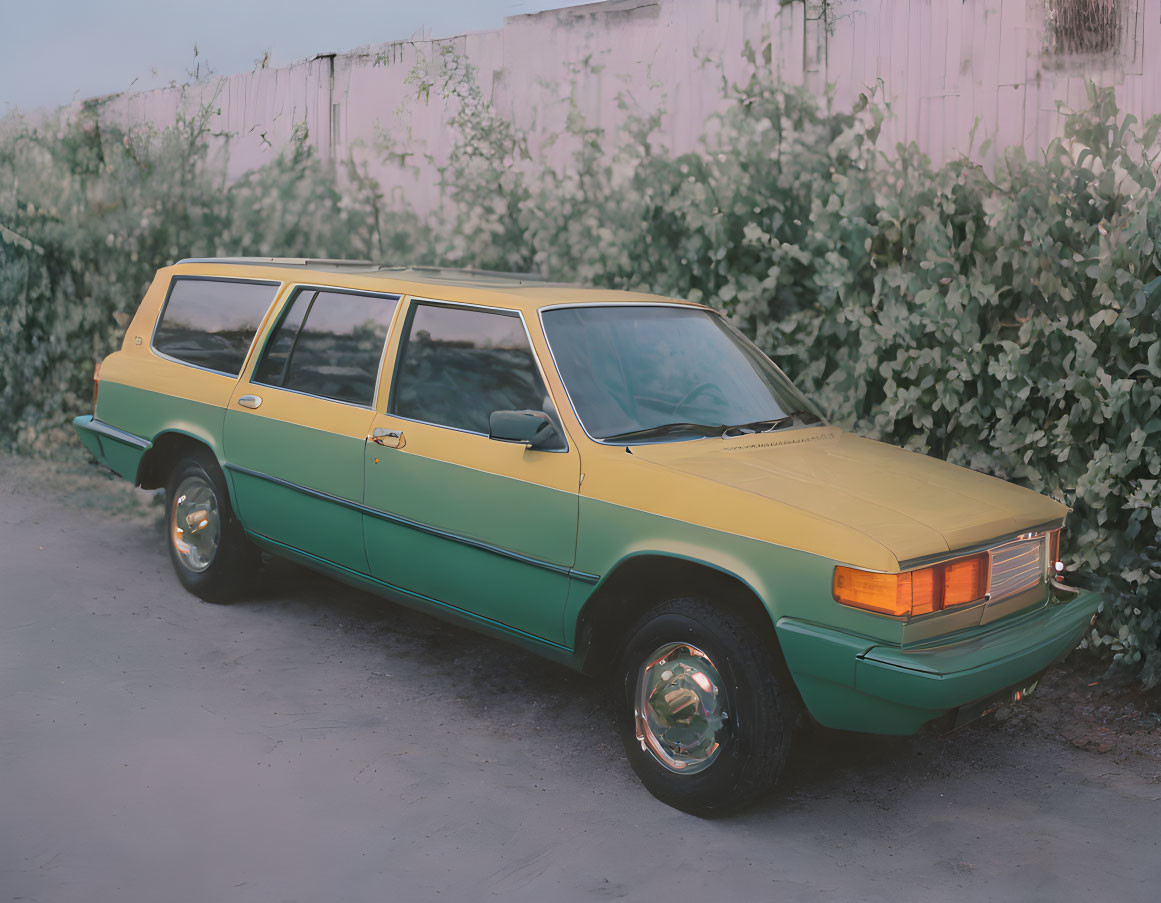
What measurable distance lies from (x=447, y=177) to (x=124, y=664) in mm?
4866

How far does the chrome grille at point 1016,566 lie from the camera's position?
404 cm

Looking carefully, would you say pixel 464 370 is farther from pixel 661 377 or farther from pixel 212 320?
pixel 212 320

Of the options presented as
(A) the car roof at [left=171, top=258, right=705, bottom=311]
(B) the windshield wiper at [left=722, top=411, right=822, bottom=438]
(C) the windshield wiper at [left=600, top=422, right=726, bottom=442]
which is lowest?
(B) the windshield wiper at [left=722, top=411, right=822, bottom=438]

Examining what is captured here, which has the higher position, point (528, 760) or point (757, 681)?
point (757, 681)

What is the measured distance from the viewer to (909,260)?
583 cm

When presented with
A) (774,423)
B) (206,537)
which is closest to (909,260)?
(774,423)

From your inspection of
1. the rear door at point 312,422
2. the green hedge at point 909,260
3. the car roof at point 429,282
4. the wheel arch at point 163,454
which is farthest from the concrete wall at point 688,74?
the wheel arch at point 163,454

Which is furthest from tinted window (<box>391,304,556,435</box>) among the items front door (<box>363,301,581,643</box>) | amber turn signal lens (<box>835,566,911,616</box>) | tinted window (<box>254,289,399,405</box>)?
amber turn signal lens (<box>835,566,911,616</box>)

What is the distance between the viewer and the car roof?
16.0ft

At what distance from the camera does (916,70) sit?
6.52 m

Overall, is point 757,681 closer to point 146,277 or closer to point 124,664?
point 124,664

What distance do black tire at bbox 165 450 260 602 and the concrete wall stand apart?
352 cm

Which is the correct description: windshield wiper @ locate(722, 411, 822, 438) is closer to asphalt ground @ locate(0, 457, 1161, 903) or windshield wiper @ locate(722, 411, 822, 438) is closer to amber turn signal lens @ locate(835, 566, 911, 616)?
amber turn signal lens @ locate(835, 566, 911, 616)

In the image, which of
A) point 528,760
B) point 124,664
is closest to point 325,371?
point 124,664
